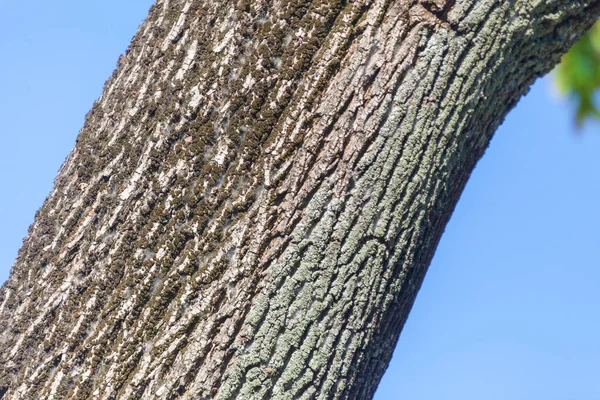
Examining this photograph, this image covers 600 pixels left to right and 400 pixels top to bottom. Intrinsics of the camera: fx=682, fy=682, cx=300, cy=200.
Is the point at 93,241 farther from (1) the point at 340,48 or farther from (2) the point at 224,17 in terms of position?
(1) the point at 340,48

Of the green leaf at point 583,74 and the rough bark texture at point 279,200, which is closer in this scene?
the rough bark texture at point 279,200

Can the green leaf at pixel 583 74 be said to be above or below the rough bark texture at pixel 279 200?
above

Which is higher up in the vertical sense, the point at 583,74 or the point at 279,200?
the point at 583,74

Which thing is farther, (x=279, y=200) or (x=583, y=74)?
(x=583, y=74)

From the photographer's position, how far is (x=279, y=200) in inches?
78.7

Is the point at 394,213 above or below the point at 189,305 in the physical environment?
above

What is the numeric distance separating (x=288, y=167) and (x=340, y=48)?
1.29 ft

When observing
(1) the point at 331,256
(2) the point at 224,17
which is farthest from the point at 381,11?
(1) the point at 331,256

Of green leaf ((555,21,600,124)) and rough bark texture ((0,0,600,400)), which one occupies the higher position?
green leaf ((555,21,600,124))

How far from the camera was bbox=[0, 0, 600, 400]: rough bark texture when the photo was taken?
6.39 ft

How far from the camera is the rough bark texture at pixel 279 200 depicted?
6.39 ft

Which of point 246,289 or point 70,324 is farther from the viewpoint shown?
point 70,324

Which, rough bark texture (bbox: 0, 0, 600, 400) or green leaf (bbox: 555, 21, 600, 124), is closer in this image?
rough bark texture (bbox: 0, 0, 600, 400)

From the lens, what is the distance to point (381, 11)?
2.02 metres
